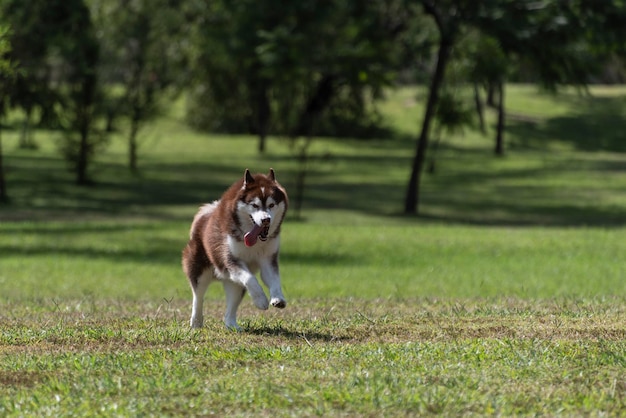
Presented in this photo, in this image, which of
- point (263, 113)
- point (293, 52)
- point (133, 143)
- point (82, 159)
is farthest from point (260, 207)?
point (263, 113)

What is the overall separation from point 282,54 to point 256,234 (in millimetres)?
26940

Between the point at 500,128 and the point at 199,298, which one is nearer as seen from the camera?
the point at 199,298

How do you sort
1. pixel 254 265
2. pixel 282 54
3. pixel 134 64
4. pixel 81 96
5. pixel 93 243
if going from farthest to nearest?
pixel 134 64
pixel 81 96
pixel 282 54
pixel 93 243
pixel 254 265

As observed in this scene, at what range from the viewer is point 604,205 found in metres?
41.4

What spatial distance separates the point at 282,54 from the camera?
36.8m

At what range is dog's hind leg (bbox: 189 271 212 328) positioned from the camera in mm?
11359

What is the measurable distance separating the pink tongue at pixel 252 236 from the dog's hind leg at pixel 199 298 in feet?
3.98

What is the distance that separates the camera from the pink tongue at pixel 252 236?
10.3 m

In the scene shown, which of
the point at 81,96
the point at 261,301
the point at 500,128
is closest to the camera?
the point at 261,301

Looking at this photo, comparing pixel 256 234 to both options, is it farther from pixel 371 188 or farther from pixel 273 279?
pixel 371 188

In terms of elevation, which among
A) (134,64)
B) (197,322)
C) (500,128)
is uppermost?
(134,64)

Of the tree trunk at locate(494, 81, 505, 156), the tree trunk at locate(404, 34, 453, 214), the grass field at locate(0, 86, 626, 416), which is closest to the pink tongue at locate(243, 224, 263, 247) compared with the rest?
the grass field at locate(0, 86, 626, 416)

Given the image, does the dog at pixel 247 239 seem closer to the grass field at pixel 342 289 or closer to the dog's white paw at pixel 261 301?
the dog's white paw at pixel 261 301

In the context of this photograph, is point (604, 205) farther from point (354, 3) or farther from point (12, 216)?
point (12, 216)
